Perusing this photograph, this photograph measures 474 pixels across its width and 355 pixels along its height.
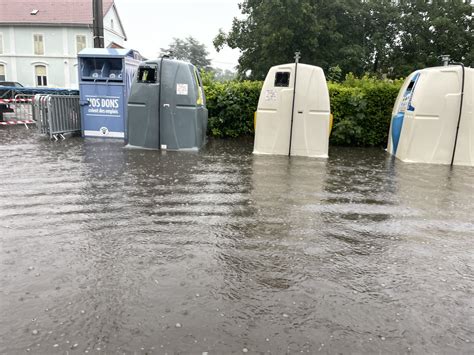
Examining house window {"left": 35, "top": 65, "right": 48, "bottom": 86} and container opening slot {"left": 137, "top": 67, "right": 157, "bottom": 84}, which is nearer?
container opening slot {"left": 137, "top": 67, "right": 157, "bottom": 84}

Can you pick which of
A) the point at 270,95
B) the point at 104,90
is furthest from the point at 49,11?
the point at 270,95

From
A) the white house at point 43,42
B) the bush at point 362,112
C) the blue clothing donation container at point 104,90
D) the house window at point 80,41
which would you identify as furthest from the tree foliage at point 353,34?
the white house at point 43,42

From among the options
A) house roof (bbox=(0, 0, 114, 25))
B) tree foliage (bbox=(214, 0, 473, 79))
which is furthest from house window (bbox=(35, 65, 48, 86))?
tree foliage (bbox=(214, 0, 473, 79))

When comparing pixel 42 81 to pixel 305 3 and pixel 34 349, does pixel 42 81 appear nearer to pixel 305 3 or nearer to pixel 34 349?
pixel 305 3

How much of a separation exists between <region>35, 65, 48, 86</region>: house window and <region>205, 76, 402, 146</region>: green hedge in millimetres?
37167

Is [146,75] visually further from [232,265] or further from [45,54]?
[45,54]

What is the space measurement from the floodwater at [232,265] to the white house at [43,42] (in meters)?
39.7

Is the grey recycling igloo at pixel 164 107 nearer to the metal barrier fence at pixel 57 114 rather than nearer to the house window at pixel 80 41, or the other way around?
the metal barrier fence at pixel 57 114

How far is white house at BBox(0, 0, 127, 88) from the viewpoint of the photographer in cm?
4212

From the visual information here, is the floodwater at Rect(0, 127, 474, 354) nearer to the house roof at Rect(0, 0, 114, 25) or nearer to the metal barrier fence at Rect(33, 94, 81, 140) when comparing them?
the metal barrier fence at Rect(33, 94, 81, 140)

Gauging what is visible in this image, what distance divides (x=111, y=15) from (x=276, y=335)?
49.5 m

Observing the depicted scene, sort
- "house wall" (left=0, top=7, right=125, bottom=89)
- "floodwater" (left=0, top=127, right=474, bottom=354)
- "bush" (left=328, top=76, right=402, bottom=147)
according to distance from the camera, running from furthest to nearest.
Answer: "house wall" (left=0, top=7, right=125, bottom=89) < "bush" (left=328, top=76, right=402, bottom=147) < "floodwater" (left=0, top=127, right=474, bottom=354)

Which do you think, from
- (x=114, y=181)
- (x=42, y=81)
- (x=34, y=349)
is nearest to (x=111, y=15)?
(x=42, y=81)

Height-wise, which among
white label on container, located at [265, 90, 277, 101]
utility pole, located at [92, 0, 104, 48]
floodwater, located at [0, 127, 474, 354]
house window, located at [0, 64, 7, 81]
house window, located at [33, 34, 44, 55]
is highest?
house window, located at [33, 34, 44, 55]
